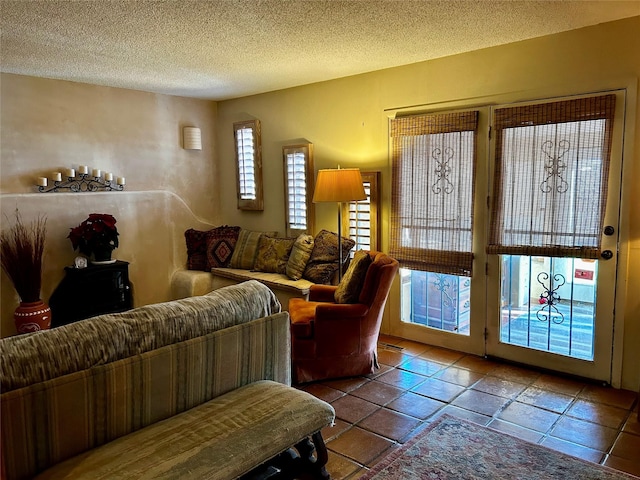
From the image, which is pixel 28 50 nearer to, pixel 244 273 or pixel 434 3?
pixel 244 273

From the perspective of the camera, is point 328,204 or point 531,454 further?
point 328,204

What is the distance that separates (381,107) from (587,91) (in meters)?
1.74

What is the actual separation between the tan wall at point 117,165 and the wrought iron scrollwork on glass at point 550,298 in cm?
404

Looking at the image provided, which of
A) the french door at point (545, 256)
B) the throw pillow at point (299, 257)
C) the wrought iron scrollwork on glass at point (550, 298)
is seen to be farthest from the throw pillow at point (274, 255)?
the wrought iron scrollwork on glass at point (550, 298)

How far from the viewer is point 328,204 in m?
4.93

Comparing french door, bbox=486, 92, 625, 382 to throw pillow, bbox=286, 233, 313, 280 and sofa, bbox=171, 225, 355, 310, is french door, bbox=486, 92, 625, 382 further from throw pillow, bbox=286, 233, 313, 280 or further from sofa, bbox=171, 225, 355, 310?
throw pillow, bbox=286, 233, 313, 280

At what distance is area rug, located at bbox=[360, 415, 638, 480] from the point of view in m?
2.35

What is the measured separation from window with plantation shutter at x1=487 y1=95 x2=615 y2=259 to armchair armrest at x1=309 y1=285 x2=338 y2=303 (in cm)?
134

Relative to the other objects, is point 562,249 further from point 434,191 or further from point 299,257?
point 299,257

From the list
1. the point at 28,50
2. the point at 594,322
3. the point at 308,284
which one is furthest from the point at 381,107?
the point at 28,50

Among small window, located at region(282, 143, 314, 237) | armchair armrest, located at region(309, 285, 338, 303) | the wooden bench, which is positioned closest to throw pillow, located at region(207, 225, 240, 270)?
small window, located at region(282, 143, 314, 237)

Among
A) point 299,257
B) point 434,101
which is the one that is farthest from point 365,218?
point 434,101

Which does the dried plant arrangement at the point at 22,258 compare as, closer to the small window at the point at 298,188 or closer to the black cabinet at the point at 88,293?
the black cabinet at the point at 88,293

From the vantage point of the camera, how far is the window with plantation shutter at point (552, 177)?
128 inches
